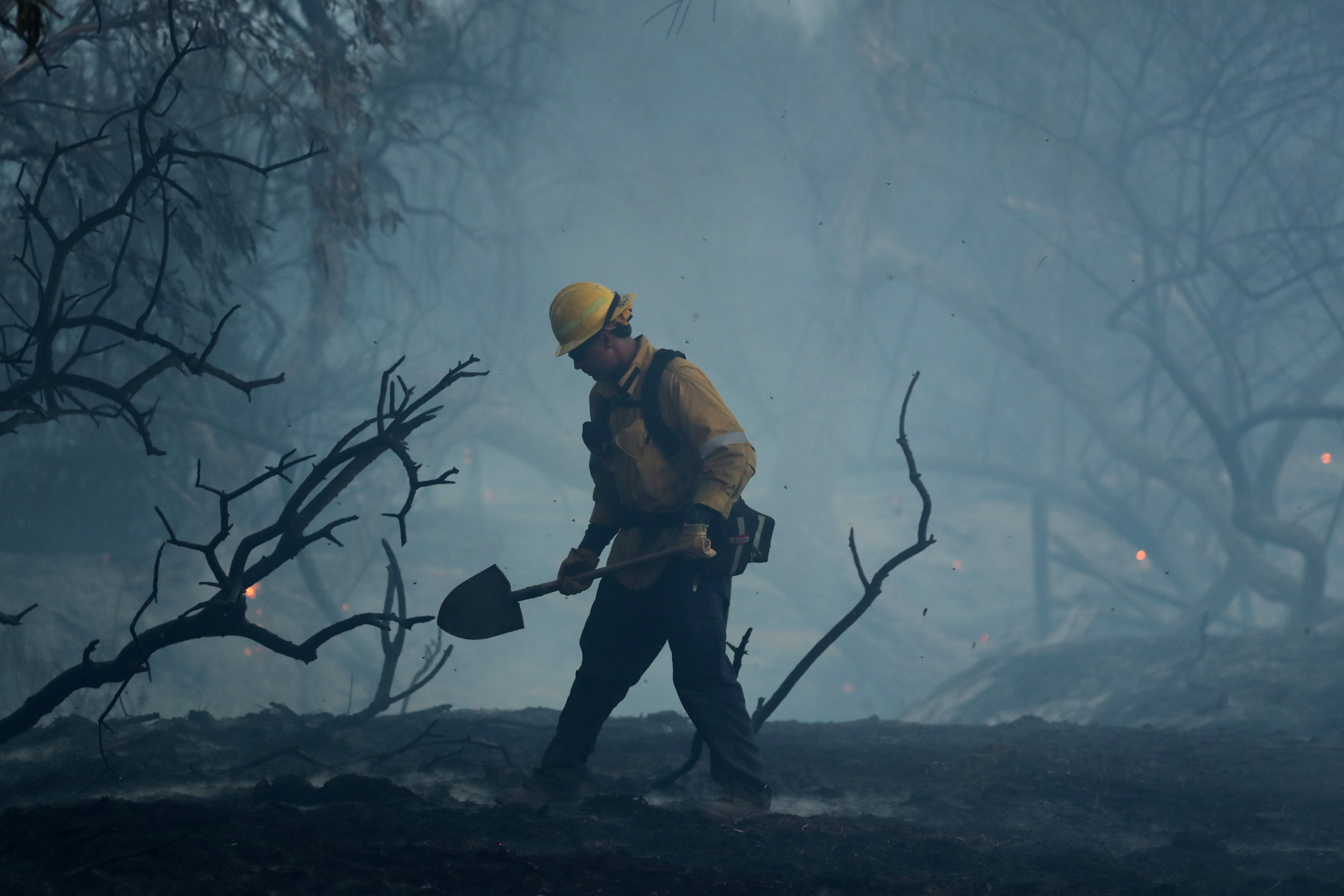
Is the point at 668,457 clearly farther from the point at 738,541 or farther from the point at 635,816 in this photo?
the point at 635,816

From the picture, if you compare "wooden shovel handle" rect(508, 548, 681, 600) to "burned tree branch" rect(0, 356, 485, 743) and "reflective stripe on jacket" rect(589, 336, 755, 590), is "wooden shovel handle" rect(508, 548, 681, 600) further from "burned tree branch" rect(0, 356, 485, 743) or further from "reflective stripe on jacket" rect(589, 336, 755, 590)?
"burned tree branch" rect(0, 356, 485, 743)

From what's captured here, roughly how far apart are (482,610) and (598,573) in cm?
54

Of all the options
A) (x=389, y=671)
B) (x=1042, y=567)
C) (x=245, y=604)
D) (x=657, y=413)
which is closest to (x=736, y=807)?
(x=657, y=413)

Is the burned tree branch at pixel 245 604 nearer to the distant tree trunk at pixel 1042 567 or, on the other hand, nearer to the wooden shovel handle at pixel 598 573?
the wooden shovel handle at pixel 598 573

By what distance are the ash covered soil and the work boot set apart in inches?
2.7

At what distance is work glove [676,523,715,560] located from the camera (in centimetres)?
330

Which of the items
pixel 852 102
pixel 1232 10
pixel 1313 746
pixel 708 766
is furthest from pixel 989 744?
pixel 852 102

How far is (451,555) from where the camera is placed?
2052 centimetres

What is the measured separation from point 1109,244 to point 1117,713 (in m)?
15.2

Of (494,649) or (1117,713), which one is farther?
(494,649)

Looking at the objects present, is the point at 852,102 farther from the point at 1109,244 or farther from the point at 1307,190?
the point at 1307,190

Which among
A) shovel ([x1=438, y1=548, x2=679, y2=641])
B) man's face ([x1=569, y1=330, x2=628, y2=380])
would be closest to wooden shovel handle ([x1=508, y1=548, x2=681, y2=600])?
shovel ([x1=438, y1=548, x2=679, y2=641])

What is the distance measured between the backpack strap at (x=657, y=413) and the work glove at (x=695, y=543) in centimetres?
37

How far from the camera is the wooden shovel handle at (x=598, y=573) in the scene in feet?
11.1
